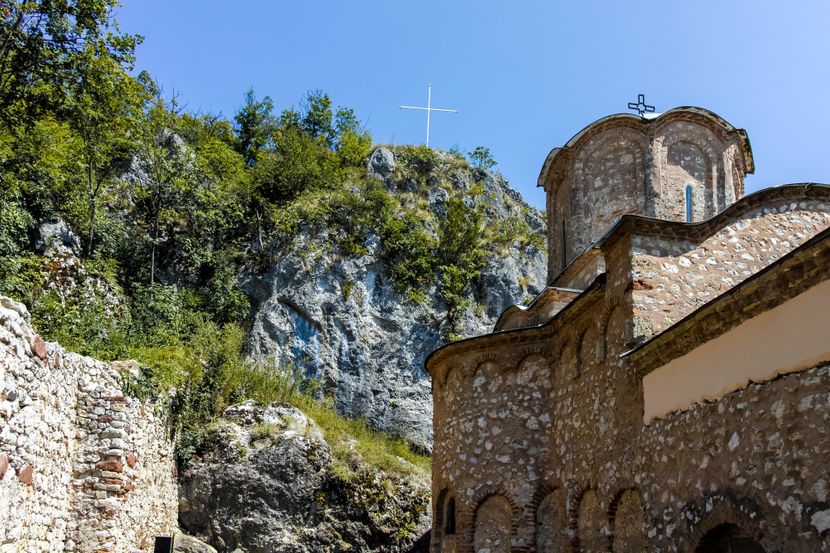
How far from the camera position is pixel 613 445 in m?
10.2

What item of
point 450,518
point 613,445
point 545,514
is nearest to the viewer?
point 613,445

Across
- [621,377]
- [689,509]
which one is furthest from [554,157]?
[689,509]

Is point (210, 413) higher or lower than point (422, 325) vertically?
lower

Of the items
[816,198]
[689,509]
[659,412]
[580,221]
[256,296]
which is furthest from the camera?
[256,296]

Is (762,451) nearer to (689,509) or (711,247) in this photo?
(689,509)

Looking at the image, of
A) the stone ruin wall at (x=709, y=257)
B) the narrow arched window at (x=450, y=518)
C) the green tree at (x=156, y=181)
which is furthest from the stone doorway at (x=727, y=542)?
the green tree at (x=156, y=181)

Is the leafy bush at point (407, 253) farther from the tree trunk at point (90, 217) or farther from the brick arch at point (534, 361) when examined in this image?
the brick arch at point (534, 361)

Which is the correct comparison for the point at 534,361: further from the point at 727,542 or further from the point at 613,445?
the point at 727,542

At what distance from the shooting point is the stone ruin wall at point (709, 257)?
33.3 ft

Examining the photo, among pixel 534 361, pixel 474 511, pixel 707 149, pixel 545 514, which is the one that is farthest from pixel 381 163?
pixel 545 514

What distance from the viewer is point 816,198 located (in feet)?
36.1

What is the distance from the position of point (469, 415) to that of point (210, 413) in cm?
802

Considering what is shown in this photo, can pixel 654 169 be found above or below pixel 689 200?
above

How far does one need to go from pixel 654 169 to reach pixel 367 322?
11.9 meters
